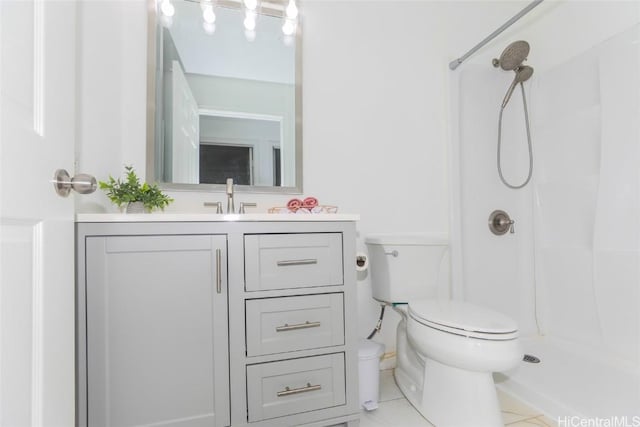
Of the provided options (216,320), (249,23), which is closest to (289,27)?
(249,23)

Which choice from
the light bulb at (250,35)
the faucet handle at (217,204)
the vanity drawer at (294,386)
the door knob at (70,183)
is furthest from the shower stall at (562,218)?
the door knob at (70,183)

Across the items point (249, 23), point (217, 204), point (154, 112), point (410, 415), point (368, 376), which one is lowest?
point (410, 415)

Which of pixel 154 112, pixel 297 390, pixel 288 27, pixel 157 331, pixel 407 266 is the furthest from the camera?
pixel 288 27

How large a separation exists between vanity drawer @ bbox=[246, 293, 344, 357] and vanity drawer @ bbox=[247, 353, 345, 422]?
0.18 feet

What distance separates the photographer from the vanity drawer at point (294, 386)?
1.06 m

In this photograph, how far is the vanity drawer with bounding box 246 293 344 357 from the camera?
3.51ft

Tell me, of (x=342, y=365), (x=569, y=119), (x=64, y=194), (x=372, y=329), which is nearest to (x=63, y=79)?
(x=64, y=194)

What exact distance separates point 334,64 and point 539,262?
1758mm

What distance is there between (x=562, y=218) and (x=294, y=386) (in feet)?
5.91

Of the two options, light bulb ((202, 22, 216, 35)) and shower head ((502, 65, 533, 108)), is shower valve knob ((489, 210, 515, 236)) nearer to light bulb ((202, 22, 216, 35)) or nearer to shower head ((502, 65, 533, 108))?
shower head ((502, 65, 533, 108))

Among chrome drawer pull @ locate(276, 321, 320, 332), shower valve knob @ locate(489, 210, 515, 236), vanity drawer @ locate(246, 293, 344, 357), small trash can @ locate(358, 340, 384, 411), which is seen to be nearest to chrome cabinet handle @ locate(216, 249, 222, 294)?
vanity drawer @ locate(246, 293, 344, 357)

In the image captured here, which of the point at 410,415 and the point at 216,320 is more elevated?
the point at 216,320

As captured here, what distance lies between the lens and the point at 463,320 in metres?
1.18

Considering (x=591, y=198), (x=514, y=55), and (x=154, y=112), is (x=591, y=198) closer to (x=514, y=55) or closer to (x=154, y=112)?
(x=514, y=55)
